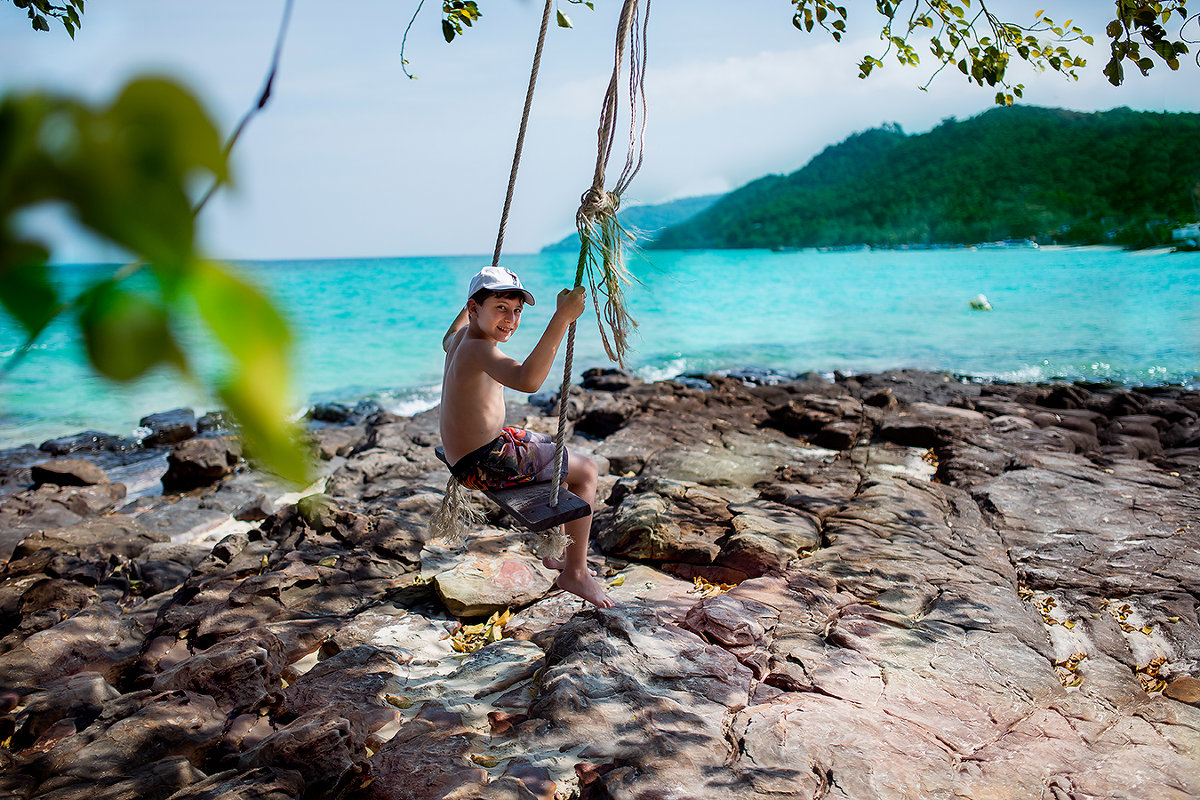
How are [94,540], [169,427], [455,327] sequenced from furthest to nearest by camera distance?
1. [169,427]
2. [94,540]
3. [455,327]

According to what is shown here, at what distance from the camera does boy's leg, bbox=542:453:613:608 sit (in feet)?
12.0

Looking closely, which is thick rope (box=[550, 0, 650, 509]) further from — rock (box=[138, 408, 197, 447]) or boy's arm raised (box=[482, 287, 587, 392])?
rock (box=[138, 408, 197, 447])

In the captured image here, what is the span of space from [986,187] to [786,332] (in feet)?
136

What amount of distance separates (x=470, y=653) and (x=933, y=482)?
12.8 feet

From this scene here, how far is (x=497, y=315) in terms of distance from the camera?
130 inches

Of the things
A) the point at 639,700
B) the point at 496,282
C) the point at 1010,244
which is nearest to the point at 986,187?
the point at 1010,244

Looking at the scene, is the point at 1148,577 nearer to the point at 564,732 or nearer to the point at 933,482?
the point at 933,482

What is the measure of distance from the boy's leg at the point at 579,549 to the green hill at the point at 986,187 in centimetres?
4020

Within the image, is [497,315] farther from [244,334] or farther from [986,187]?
[986,187]

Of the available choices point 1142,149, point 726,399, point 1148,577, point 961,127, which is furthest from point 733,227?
point 1148,577

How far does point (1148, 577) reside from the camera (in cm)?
418

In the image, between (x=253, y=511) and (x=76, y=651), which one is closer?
(x=76, y=651)

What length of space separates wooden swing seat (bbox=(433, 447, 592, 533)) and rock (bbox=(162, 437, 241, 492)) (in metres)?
5.79

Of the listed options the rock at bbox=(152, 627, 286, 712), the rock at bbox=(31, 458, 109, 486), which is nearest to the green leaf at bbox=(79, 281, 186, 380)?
the rock at bbox=(152, 627, 286, 712)
